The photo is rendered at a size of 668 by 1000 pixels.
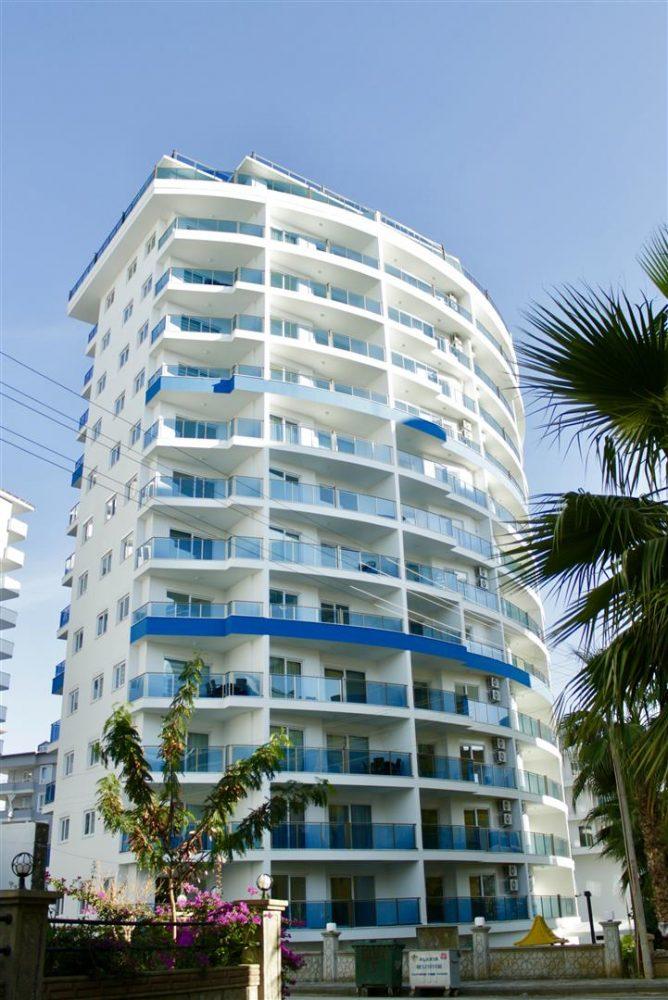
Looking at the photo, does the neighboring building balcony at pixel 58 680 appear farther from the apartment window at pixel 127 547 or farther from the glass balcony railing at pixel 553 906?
the glass balcony railing at pixel 553 906

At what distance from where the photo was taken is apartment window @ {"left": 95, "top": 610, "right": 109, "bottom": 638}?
40625 mm

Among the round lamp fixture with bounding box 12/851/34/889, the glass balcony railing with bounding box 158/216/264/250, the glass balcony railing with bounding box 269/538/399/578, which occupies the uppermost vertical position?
the glass balcony railing with bounding box 158/216/264/250

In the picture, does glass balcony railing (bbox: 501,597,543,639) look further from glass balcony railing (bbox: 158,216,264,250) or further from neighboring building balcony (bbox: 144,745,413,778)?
glass balcony railing (bbox: 158,216,264,250)

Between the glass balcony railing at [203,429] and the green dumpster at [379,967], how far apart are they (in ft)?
65.0

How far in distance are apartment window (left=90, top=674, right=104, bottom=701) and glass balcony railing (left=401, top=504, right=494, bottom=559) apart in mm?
14088

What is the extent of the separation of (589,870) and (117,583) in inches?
1642

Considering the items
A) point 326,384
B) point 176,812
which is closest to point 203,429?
point 326,384

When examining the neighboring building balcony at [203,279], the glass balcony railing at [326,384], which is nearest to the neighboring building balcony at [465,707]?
the glass balcony railing at [326,384]

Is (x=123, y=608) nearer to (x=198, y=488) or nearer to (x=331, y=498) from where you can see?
(x=198, y=488)

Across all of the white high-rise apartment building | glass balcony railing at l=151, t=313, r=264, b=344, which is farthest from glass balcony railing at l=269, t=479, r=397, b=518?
glass balcony railing at l=151, t=313, r=264, b=344

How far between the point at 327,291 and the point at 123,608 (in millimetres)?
17227

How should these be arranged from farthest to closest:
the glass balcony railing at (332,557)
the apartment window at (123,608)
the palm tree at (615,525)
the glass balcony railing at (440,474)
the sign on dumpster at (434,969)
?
the glass balcony railing at (440,474)
the apartment window at (123,608)
the glass balcony railing at (332,557)
the sign on dumpster at (434,969)
the palm tree at (615,525)

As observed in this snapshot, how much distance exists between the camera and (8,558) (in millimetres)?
64500

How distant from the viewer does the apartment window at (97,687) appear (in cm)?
3953
